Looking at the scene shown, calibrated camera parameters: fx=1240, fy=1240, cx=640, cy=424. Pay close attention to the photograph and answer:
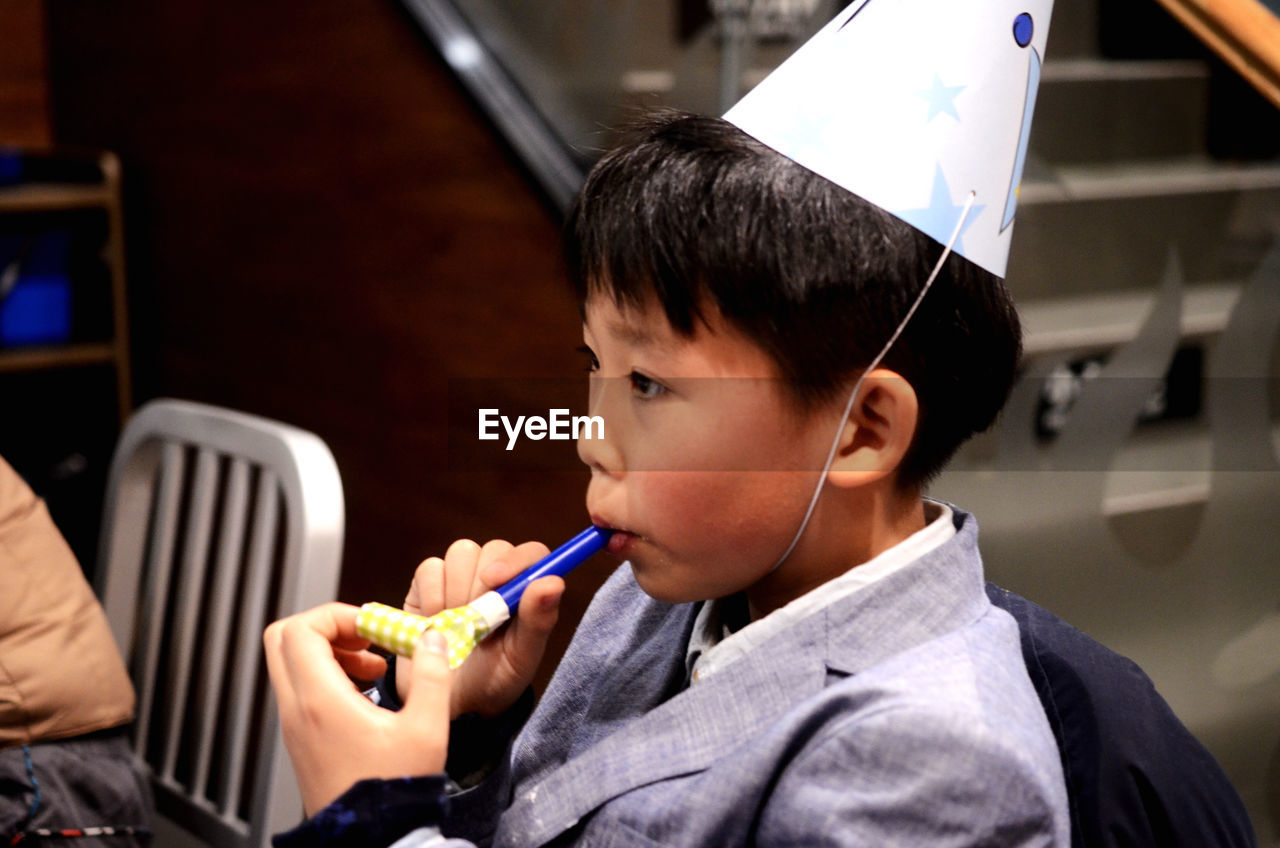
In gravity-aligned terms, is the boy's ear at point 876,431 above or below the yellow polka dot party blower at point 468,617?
above

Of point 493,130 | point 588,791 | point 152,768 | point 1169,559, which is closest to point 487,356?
point 493,130

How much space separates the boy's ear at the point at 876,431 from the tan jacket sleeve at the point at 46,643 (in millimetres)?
771

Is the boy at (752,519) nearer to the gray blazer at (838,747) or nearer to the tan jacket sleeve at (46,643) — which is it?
the gray blazer at (838,747)

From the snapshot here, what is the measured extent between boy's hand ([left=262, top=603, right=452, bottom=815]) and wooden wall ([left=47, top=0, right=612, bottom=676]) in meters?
0.97

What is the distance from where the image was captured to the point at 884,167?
0.66 m

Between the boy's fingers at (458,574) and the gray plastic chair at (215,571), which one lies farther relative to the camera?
the gray plastic chair at (215,571)

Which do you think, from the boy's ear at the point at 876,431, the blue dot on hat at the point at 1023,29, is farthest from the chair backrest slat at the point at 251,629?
the blue dot on hat at the point at 1023,29

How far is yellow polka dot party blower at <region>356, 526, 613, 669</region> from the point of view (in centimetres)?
68

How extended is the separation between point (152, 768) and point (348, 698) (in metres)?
0.96

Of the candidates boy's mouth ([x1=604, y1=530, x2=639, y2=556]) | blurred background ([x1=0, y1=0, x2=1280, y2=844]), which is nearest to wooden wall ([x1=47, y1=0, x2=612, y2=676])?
blurred background ([x1=0, y1=0, x2=1280, y2=844])

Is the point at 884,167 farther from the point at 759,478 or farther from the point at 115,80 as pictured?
the point at 115,80

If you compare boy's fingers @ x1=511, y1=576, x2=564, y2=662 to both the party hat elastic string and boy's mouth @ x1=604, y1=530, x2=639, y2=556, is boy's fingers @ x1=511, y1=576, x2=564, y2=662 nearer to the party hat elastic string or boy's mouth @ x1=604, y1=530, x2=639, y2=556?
boy's mouth @ x1=604, y1=530, x2=639, y2=556

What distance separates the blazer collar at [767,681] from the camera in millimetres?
660

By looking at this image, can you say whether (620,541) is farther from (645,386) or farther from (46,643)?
(46,643)
